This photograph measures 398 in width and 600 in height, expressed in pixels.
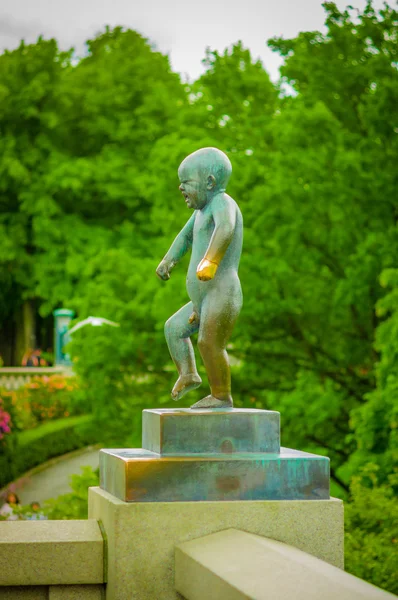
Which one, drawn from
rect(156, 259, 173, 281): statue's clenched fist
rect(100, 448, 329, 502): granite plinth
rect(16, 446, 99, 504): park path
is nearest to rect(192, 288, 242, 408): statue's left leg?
rect(156, 259, 173, 281): statue's clenched fist

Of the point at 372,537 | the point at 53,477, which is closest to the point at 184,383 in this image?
the point at 372,537

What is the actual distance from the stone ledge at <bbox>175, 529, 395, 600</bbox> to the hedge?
12.1 meters

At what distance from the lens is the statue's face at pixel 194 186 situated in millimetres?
5430

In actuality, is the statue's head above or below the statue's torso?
above

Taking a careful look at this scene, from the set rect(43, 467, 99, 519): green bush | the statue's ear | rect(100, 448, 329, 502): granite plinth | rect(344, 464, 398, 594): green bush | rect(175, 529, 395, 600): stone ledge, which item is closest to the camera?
rect(175, 529, 395, 600): stone ledge

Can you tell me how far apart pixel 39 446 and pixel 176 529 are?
17.3 meters

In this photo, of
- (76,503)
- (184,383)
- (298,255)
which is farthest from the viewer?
(298,255)

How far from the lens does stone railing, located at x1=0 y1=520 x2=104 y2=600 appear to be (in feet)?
16.0

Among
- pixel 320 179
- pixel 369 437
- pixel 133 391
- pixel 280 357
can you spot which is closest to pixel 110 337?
pixel 133 391

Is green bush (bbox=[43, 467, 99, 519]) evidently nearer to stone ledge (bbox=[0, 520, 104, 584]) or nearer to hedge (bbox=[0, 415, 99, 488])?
A: stone ledge (bbox=[0, 520, 104, 584])

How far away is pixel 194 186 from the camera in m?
5.43

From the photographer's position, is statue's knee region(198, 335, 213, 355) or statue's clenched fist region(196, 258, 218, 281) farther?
statue's knee region(198, 335, 213, 355)

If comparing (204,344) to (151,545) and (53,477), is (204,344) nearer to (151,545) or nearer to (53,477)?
(151,545)

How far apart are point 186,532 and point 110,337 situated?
955 cm
